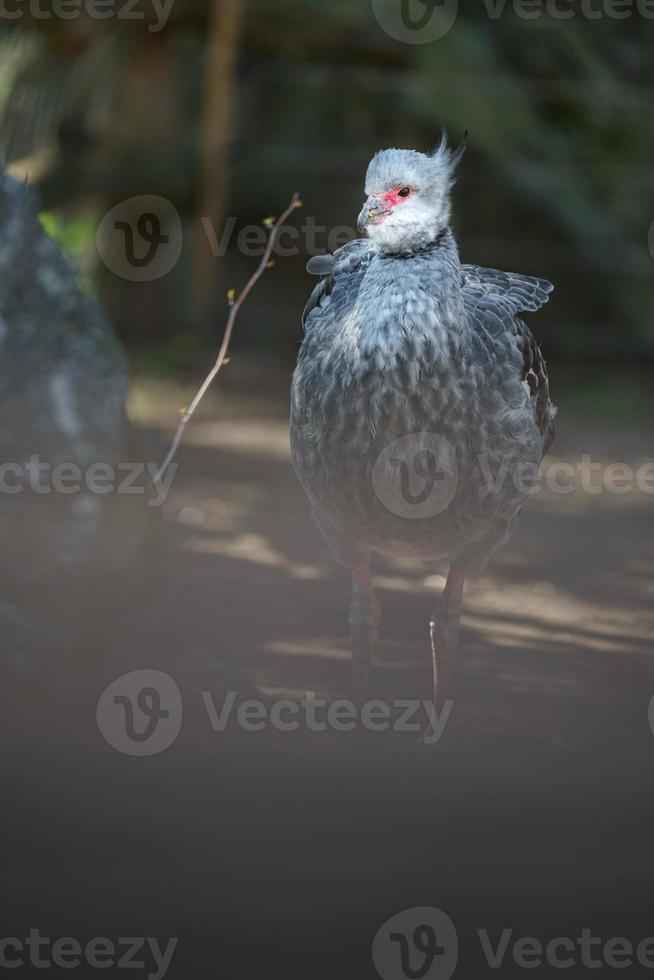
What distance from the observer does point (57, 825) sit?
2.88 meters

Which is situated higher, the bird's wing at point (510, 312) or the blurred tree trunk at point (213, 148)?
the blurred tree trunk at point (213, 148)

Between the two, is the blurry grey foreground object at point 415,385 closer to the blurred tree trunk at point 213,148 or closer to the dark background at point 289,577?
the dark background at point 289,577

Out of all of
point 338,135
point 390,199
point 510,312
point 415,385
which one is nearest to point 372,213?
point 390,199

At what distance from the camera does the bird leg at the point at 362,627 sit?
11.6ft

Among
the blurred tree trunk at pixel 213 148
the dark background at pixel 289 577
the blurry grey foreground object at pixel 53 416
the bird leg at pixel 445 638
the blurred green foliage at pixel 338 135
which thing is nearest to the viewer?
the dark background at pixel 289 577

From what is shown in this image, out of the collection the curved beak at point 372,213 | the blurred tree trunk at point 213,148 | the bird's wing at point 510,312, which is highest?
the blurred tree trunk at point 213,148

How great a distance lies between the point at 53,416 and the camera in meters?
4.41

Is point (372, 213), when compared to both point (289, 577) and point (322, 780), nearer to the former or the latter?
point (322, 780)

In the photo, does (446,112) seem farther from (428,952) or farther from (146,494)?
(428,952)

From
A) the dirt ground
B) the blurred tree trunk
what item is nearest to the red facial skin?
the dirt ground

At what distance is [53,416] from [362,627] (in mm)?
1432

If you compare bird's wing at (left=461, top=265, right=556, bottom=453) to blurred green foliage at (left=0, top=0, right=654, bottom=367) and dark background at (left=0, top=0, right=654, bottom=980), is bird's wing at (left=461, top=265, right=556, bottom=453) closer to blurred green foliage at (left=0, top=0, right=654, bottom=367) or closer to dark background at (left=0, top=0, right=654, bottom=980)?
dark background at (left=0, top=0, right=654, bottom=980)

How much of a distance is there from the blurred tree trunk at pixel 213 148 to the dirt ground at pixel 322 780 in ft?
14.1

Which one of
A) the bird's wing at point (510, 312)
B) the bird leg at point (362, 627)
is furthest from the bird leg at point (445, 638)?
the bird's wing at point (510, 312)
